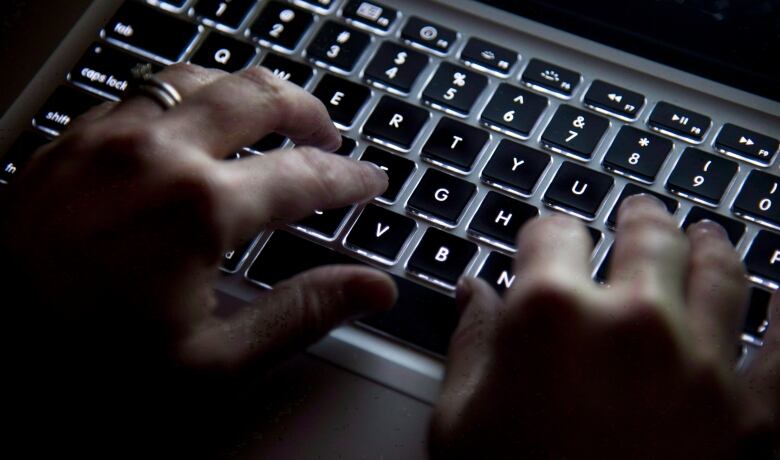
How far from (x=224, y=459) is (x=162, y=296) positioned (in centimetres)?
13

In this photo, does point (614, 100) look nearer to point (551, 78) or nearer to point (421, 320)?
point (551, 78)

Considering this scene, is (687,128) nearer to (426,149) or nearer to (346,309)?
(426,149)

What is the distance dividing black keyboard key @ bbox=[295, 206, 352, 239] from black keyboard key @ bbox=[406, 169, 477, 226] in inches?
2.2

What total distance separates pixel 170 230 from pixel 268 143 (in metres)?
0.15

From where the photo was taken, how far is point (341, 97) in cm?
71

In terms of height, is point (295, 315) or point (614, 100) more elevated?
point (614, 100)

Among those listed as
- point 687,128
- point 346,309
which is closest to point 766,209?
point 687,128

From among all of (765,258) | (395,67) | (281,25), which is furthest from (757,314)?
(281,25)

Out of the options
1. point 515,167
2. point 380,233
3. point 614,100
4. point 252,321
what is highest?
point 614,100

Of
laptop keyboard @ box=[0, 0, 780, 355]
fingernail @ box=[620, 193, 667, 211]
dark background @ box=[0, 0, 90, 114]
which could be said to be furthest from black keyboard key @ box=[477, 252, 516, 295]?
dark background @ box=[0, 0, 90, 114]

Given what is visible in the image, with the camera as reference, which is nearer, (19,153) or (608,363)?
(608,363)

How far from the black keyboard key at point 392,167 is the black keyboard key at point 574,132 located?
12 cm

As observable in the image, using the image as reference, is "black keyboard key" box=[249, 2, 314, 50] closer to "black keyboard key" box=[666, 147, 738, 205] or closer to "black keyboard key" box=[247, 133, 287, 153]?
"black keyboard key" box=[247, 133, 287, 153]

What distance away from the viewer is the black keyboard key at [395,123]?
2.28 feet
